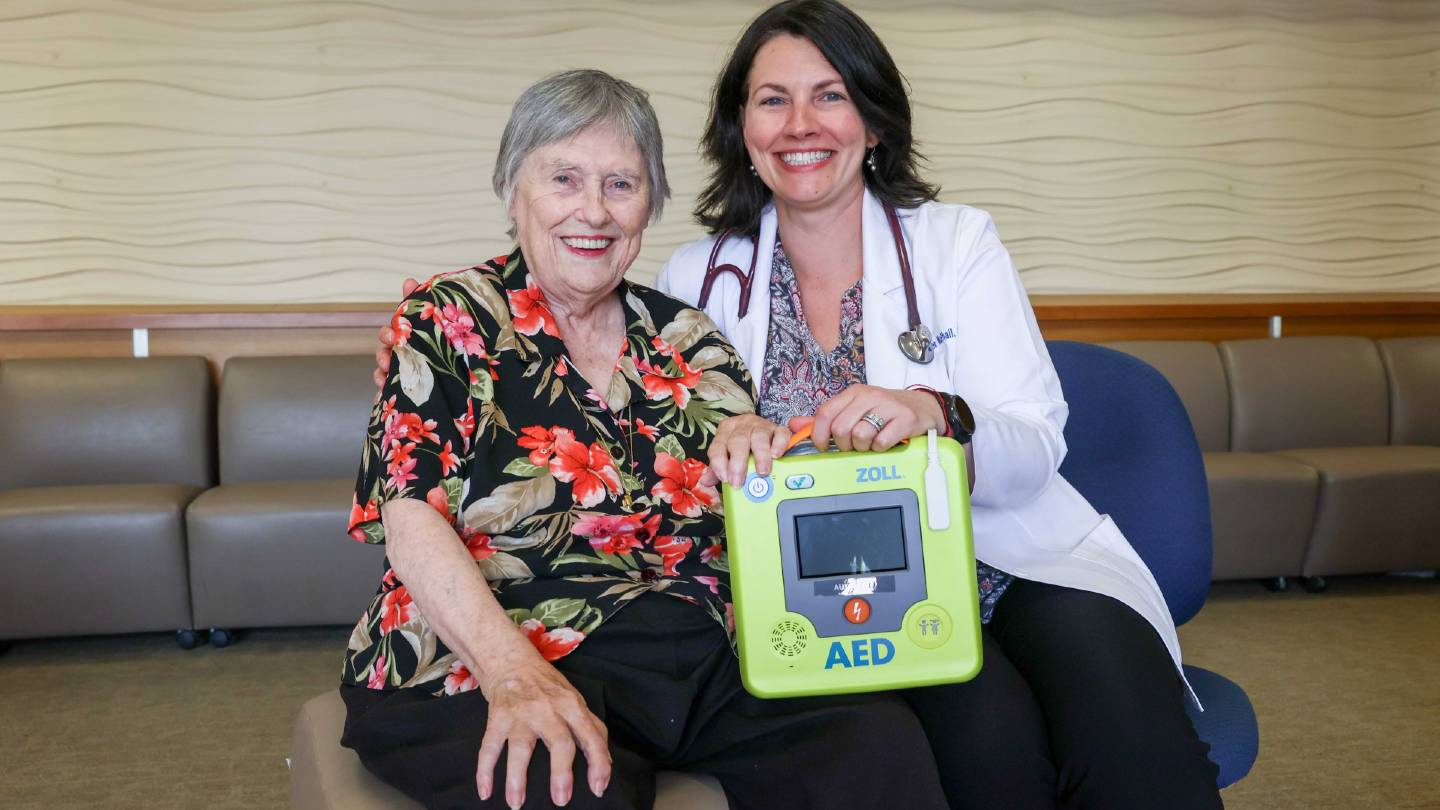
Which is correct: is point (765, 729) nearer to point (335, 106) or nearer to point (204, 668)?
point (204, 668)

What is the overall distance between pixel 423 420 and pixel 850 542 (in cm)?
53

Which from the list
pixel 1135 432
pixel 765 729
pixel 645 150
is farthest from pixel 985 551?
pixel 645 150

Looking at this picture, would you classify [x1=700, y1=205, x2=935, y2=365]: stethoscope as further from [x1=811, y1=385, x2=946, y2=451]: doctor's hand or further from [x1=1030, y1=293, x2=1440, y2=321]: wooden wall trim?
[x1=1030, y1=293, x2=1440, y2=321]: wooden wall trim

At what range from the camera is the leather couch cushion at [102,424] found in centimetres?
391

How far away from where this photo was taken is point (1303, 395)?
460 centimetres

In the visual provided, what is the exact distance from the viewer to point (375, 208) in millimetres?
4629

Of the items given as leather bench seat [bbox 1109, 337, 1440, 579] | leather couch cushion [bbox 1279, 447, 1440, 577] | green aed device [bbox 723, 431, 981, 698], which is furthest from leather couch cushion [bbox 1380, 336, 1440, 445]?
green aed device [bbox 723, 431, 981, 698]

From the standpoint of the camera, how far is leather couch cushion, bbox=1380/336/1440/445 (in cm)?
469

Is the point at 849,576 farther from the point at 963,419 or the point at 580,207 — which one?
the point at 580,207

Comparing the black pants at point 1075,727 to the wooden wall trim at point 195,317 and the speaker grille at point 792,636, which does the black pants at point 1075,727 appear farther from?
the wooden wall trim at point 195,317

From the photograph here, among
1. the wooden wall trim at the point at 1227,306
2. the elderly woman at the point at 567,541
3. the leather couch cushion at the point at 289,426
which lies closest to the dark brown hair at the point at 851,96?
the elderly woman at the point at 567,541

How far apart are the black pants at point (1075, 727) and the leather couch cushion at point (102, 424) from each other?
3.31 meters

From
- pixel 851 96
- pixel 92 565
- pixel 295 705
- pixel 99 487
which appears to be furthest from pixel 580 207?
pixel 99 487

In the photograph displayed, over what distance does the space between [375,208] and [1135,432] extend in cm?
360
